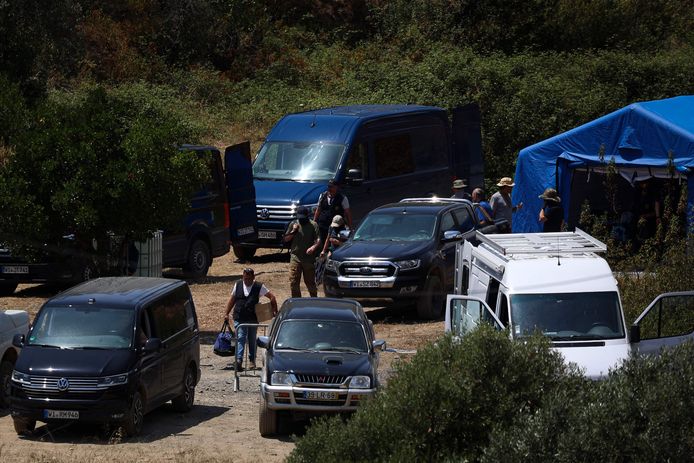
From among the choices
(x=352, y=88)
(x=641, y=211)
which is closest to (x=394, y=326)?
(x=641, y=211)

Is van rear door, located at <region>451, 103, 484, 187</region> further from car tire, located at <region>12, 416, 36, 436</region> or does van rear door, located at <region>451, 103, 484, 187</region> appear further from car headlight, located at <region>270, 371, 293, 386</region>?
car tire, located at <region>12, 416, 36, 436</region>

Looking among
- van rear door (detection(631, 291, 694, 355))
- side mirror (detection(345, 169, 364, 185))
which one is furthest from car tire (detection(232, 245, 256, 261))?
van rear door (detection(631, 291, 694, 355))

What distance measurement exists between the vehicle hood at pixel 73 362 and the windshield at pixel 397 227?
738 cm

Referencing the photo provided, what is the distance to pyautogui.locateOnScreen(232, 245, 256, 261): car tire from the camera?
25.6 meters

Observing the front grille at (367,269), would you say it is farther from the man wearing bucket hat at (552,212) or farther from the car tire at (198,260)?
the car tire at (198,260)

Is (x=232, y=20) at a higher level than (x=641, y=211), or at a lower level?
higher

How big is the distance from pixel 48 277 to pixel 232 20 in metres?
25.7

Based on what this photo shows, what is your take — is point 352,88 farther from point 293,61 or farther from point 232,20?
point 232,20

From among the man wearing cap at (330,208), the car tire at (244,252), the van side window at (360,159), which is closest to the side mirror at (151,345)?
the man wearing cap at (330,208)

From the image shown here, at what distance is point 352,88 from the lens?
35938mm

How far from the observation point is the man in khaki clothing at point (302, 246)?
19.7m

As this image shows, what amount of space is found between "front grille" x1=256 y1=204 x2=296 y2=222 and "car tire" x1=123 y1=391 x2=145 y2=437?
10.6 meters

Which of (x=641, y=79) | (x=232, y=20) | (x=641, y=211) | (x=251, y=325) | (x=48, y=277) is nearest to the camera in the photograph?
(x=251, y=325)

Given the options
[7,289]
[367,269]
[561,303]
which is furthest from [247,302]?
[7,289]
